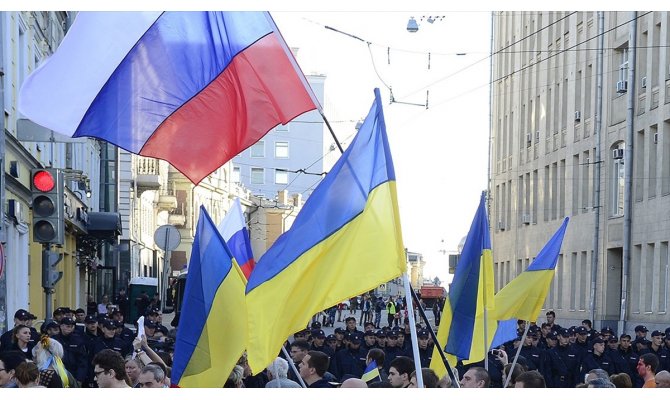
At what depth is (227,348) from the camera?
11055mm

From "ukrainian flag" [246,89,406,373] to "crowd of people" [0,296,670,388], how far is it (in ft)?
2.18

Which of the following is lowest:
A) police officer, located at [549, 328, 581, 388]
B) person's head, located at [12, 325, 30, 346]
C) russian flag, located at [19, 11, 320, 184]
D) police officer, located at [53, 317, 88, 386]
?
police officer, located at [549, 328, 581, 388]

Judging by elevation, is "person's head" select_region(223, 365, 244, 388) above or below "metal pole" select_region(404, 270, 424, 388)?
below

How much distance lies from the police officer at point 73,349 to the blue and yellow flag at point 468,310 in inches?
234

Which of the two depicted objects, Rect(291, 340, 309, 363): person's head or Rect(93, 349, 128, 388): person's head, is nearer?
Rect(93, 349, 128, 388): person's head

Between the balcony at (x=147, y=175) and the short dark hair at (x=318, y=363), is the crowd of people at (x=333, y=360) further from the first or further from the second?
the balcony at (x=147, y=175)

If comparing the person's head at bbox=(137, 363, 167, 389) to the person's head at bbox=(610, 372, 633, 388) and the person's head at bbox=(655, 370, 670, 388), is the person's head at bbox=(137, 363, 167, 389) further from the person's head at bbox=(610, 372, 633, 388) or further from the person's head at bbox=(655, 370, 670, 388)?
the person's head at bbox=(655, 370, 670, 388)

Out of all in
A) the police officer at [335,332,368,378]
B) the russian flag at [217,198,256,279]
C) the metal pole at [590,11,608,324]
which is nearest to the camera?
the russian flag at [217,198,256,279]

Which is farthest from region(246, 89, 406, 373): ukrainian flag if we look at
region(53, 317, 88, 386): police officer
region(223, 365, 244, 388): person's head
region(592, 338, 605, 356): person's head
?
region(592, 338, 605, 356): person's head

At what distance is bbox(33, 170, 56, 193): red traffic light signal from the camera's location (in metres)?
15.5

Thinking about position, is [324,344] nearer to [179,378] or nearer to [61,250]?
[179,378]

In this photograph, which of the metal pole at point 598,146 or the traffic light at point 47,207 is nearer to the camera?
the traffic light at point 47,207

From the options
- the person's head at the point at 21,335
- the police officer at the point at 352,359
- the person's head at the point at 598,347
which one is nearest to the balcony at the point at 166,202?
the police officer at the point at 352,359

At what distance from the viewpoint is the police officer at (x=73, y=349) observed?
18.3 meters
